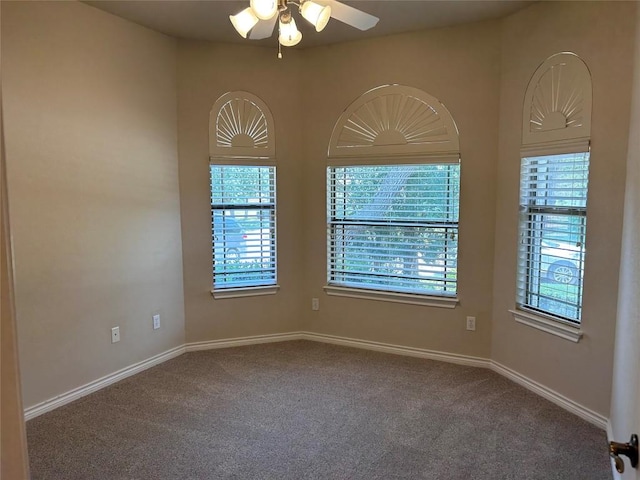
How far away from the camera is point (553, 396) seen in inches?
123

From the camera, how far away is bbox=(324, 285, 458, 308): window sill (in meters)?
3.81

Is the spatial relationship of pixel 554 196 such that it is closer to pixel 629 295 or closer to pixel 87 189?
pixel 629 295

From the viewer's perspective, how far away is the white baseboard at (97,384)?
2.97 meters

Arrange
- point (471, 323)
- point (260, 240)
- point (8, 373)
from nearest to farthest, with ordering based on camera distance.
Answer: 1. point (8, 373)
2. point (471, 323)
3. point (260, 240)

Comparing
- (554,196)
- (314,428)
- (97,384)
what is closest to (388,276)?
(554,196)

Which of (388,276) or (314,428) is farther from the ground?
(388,276)

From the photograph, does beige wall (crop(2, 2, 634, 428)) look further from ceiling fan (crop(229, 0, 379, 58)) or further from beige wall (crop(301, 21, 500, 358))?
ceiling fan (crop(229, 0, 379, 58))

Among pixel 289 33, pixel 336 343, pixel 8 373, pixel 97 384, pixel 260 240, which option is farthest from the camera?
pixel 336 343

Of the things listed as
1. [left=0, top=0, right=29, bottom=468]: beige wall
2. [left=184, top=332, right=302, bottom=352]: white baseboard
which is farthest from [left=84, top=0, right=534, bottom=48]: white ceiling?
[left=0, top=0, right=29, bottom=468]: beige wall

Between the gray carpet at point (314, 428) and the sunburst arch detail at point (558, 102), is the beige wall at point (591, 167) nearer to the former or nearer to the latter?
the sunburst arch detail at point (558, 102)

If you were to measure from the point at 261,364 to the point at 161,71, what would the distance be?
2.66m

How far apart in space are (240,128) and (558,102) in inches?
102

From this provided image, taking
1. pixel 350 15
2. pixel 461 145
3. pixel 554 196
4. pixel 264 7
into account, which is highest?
pixel 350 15

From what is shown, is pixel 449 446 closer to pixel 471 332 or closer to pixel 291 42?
pixel 471 332
